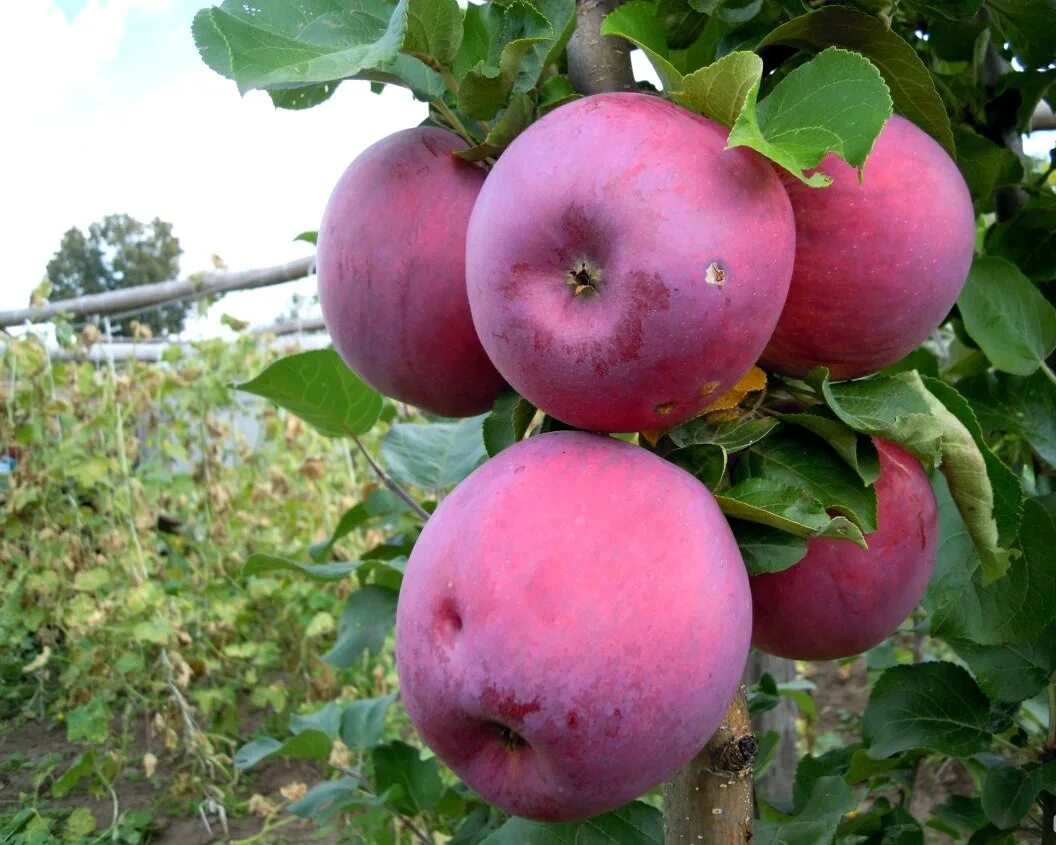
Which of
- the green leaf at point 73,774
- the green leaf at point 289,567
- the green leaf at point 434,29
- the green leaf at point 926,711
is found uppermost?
the green leaf at point 434,29

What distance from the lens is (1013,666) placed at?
932 millimetres

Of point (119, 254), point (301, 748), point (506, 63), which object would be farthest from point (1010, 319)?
point (119, 254)

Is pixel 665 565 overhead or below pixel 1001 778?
overhead

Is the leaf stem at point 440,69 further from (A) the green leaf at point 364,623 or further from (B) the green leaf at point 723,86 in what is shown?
(A) the green leaf at point 364,623

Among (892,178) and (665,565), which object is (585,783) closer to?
(665,565)

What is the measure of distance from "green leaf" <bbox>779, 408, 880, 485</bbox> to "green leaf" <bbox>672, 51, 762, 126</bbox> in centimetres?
19

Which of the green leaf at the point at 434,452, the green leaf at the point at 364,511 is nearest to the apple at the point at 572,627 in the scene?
the green leaf at the point at 434,452

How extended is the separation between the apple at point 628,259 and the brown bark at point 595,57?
0.38 ft

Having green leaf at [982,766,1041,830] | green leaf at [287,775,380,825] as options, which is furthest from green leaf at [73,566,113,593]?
green leaf at [982,766,1041,830]

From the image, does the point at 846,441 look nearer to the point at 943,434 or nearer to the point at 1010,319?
the point at 943,434

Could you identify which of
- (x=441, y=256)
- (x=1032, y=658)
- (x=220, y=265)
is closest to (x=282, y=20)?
(x=441, y=256)

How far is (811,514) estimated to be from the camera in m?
0.54

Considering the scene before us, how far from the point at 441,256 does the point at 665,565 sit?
243 mm

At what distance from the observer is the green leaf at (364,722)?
1306mm
